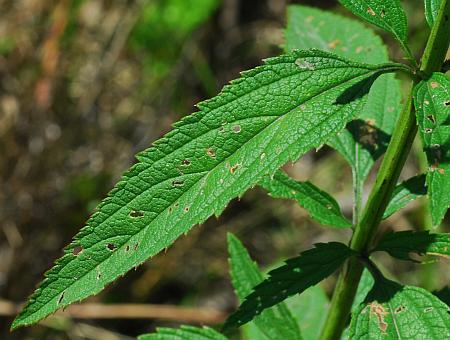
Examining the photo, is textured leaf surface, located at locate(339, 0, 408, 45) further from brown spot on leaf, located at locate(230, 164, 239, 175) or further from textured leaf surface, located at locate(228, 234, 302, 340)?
textured leaf surface, located at locate(228, 234, 302, 340)

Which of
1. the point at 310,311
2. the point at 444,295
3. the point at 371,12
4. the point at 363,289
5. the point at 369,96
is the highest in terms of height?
the point at 371,12

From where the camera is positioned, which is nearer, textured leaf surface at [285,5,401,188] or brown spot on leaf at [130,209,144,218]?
brown spot on leaf at [130,209,144,218]

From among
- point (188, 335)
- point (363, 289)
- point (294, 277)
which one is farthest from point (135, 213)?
point (363, 289)

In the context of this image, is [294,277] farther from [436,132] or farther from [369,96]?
[369,96]

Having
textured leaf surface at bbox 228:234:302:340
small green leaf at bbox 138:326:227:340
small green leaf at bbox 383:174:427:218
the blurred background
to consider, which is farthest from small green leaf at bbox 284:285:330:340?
the blurred background

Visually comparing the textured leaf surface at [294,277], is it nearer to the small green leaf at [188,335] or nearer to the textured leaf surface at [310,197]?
the textured leaf surface at [310,197]

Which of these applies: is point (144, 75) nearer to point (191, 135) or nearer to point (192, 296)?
point (192, 296)
